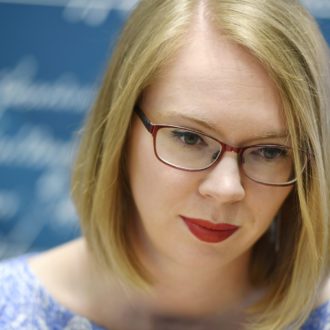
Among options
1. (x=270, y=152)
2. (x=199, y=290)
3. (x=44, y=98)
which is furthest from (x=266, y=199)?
(x=44, y=98)

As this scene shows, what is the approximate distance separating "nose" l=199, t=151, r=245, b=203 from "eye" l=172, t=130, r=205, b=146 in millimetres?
55

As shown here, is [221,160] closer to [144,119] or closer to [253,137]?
[253,137]

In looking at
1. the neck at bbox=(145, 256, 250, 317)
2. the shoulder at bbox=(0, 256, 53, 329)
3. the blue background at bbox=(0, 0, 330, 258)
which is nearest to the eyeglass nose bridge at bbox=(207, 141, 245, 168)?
the neck at bbox=(145, 256, 250, 317)

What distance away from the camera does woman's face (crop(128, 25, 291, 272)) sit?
1011 millimetres

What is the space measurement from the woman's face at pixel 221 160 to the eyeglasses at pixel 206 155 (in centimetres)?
1

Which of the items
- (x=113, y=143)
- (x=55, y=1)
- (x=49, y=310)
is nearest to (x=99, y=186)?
(x=113, y=143)

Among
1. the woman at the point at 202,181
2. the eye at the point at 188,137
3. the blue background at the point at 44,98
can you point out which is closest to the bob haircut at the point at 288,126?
the woman at the point at 202,181

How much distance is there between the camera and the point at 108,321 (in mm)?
1297

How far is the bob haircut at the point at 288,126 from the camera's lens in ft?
3.38

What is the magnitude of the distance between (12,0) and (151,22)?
0.82m

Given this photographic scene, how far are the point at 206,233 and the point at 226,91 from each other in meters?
0.27

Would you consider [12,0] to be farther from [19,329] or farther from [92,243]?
[19,329]

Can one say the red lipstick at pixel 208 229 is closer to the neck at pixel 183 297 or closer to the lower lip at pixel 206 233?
the lower lip at pixel 206 233

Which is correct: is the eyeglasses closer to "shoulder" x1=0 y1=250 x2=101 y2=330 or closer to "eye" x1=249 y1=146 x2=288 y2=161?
"eye" x1=249 y1=146 x2=288 y2=161
